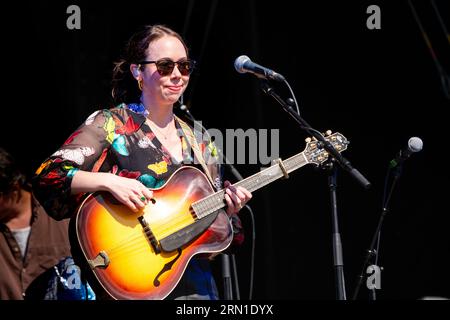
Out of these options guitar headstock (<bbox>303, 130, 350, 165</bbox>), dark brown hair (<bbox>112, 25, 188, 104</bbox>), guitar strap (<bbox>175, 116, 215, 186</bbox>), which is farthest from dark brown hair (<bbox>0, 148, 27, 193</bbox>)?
guitar headstock (<bbox>303, 130, 350, 165</bbox>)

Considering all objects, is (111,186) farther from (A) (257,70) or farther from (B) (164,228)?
(A) (257,70)

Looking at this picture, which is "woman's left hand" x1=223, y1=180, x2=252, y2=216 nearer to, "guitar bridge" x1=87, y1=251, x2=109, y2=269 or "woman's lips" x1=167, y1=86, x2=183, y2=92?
"woman's lips" x1=167, y1=86, x2=183, y2=92

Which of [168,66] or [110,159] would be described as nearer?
[110,159]

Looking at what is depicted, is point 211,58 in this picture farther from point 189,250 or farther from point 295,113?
point 189,250

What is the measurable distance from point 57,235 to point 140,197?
1.45m

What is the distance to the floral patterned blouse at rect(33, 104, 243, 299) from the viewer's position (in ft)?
10.1

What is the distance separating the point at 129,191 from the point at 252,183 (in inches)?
29.0

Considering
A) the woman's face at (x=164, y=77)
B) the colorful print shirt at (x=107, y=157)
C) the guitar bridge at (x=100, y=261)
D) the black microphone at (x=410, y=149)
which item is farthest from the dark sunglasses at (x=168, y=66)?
the black microphone at (x=410, y=149)

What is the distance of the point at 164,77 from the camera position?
3291mm

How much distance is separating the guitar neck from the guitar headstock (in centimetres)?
4

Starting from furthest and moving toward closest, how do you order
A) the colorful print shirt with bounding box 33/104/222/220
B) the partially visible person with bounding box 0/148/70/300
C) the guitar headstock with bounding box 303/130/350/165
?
the partially visible person with bounding box 0/148/70/300 → the guitar headstock with bounding box 303/130/350/165 → the colorful print shirt with bounding box 33/104/222/220

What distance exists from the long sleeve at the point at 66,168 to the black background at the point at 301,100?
2.01 m

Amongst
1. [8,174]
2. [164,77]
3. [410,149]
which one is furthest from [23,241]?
[410,149]

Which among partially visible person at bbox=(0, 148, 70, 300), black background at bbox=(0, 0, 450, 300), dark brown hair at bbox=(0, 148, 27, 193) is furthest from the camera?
black background at bbox=(0, 0, 450, 300)
